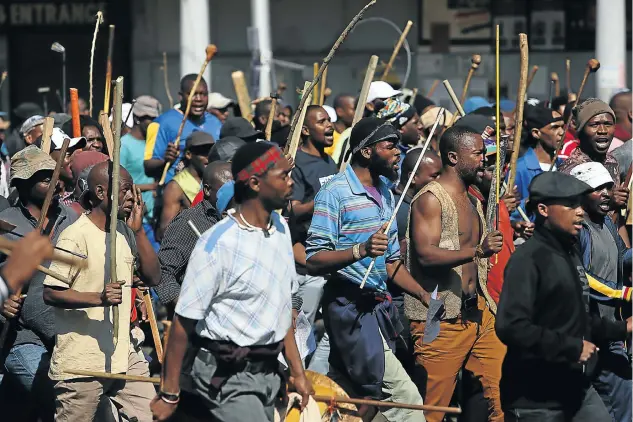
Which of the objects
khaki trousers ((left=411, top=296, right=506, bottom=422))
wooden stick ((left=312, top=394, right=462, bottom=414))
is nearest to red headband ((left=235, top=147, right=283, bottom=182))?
wooden stick ((left=312, top=394, right=462, bottom=414))

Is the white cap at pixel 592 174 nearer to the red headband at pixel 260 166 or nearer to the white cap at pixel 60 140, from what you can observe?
the red headband at pixel 260 166

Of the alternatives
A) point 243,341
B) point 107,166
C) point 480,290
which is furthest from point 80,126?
point 243,341

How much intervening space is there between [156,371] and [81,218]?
121 inches

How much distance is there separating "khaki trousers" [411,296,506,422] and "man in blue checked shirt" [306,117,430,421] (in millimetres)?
134

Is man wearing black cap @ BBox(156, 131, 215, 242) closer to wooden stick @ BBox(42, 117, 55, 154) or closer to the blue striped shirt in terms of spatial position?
wooden stick @ BBox(42, 117, 55, 154)

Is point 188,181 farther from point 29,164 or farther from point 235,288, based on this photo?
Result: point 235,288

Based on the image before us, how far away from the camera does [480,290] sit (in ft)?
26.7

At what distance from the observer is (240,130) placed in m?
10.5

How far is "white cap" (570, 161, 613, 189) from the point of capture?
7.81 meters

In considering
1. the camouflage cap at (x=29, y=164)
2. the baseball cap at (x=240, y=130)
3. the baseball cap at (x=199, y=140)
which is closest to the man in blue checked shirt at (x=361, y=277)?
the camouflage cap at (x=29, y=164)

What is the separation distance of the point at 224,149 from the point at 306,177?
0.63m

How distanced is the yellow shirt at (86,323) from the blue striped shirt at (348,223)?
45.0 inches

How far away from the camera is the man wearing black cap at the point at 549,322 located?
251 inches

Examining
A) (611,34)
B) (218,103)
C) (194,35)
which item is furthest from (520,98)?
(194,35)
